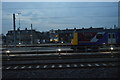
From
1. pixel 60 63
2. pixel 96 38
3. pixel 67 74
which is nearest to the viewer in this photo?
pixel 67 74

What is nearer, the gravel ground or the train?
the gravel ground

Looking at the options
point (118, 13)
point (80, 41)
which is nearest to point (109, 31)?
point (80, 41)

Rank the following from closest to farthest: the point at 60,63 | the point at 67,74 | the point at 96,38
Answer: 1. the point at 67,74
2. the point at 60,63
3. the point at 96,38

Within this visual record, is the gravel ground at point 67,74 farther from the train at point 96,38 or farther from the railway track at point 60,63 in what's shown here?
the train at point 96,38

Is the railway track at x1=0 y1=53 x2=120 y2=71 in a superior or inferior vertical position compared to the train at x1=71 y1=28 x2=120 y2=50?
inferior

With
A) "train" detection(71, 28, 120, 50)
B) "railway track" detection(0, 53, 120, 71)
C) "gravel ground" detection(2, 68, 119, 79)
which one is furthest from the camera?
"train" detection(71, 28, 120, 50)

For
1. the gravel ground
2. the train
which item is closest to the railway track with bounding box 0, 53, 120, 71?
the gravel ground

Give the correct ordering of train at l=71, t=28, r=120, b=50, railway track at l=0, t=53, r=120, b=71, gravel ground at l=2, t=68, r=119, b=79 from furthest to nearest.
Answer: train at l=71, t=28, r=120, b=50 → railway track at l=0, t=53, r=120, b=71 → gravel ground at l=2, t=68, r=119, b=79

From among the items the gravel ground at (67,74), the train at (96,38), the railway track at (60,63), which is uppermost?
the train at (96,38)

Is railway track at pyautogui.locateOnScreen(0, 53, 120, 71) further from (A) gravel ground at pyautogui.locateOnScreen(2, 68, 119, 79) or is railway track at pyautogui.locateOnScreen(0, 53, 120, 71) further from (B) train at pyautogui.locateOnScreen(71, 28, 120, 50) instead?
(B) train at pyautogui.locateOnScreen(71, 28, 120, 50)

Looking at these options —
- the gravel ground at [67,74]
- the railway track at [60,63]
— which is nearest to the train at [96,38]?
the railway track at [60,63]

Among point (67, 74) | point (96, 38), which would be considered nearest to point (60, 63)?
point (67, 74)

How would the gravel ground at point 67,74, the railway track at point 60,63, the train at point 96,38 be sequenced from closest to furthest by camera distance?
the gravel ground at point 67,74
the railway track at point 60,63
the train at point 96,38

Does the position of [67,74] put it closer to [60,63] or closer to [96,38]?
[60,63]
